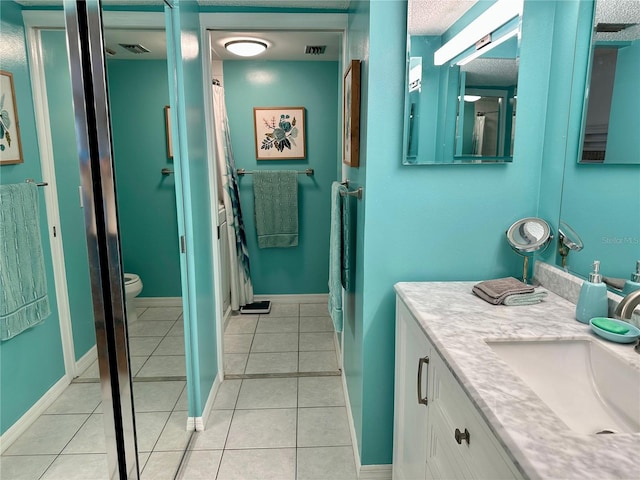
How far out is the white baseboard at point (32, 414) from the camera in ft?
2.98

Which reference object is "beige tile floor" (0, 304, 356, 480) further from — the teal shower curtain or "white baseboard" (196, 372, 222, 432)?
the teal shower curtain

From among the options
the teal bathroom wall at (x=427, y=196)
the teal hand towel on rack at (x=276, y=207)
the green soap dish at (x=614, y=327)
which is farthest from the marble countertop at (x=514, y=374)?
the teal hand towel on rack at (x=276, y=207)

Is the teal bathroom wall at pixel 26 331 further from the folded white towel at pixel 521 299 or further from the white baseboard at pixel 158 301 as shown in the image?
the folded white towel at pixel 521 299

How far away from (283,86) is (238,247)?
149 cm

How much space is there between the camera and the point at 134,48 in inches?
60.9

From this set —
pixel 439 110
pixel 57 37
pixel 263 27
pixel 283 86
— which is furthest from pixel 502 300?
pixel 283 86

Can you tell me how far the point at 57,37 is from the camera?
3.42 feet

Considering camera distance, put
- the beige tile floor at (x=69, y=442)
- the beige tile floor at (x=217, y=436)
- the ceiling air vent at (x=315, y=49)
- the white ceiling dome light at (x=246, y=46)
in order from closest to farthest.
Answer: the beige tile floor at (x=69, y=442), the beige tile floor at (x=217, y=436), the white ceiling dome light at (x=246, y=46), the ceiling air vent at (x=315, y=49)

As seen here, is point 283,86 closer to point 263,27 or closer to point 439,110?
point 263,27

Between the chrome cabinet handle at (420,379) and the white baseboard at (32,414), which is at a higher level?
the white baseboard at (32,414)

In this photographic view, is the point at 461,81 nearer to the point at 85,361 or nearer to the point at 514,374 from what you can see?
the point at 514,374

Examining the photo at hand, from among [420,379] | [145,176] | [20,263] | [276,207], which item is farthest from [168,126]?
[276,207]

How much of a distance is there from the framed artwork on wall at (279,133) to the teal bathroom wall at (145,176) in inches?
79.9

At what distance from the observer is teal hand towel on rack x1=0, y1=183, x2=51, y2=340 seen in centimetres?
89
